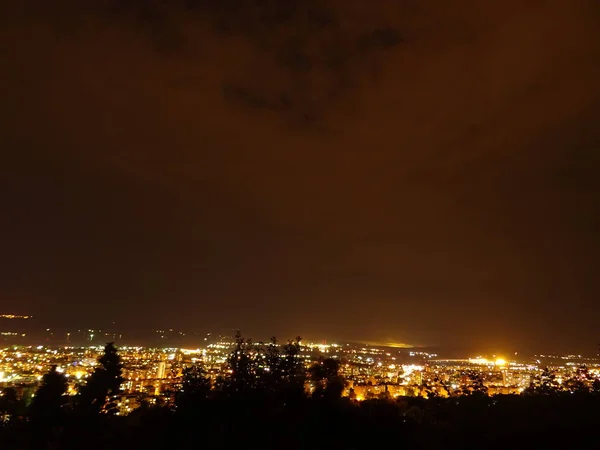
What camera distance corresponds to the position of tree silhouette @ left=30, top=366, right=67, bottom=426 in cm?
873

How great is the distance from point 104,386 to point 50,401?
118 cm

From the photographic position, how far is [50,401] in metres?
9.30

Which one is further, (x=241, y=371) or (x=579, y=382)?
(x=579, y=382)

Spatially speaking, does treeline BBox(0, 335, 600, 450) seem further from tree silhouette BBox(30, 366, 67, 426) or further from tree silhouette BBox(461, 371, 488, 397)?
tree silhouette BBox(461, 371, 488, 397)

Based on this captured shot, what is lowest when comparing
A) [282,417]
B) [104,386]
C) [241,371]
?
[282,417]

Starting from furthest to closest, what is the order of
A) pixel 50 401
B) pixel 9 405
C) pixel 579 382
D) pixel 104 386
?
pixel 579 382 < pixel 9 405 < pixel 104 386 < pixel 50 401

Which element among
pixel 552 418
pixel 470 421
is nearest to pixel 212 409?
pixel 470 421

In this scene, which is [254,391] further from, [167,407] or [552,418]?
[552,418]

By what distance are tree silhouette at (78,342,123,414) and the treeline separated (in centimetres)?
4

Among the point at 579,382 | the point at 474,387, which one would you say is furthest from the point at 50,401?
the point at 579,382

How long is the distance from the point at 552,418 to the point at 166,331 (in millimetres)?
59332

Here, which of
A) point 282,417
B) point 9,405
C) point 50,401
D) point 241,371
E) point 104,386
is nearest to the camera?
point 282,417

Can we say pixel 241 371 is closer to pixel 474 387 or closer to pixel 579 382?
pixel 474 387

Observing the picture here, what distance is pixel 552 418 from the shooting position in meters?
8.22
